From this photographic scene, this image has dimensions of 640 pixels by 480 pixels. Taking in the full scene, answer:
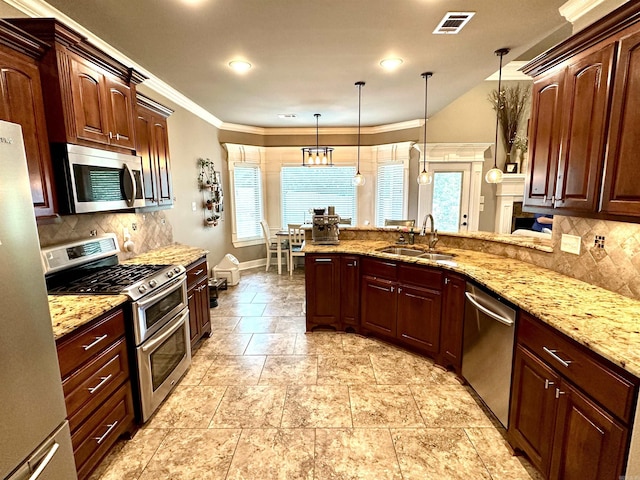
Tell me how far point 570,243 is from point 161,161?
3625 millimetres

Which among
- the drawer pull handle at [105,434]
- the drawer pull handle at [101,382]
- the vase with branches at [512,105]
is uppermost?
the vase with branches at [512,105]

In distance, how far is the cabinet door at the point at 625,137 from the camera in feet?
4.91

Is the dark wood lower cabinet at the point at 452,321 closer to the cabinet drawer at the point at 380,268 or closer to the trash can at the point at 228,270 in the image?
the cabinet drawer at the point at 380,268

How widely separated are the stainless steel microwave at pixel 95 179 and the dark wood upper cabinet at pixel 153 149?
330 mm

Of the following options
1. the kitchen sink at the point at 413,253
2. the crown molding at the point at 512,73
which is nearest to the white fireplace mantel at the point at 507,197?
the crown molding at the point at 512,73

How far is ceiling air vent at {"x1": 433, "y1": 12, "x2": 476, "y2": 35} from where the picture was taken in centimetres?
222

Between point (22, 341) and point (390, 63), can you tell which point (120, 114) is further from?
point (390, 63)

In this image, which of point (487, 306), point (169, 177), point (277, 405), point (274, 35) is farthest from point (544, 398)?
point (169, 177)

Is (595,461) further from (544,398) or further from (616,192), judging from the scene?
(616,192)

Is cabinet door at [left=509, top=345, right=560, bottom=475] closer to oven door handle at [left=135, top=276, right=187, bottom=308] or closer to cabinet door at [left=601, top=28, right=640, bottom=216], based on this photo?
cabinet door at [left=601, top=28, right=640, bottom=216]

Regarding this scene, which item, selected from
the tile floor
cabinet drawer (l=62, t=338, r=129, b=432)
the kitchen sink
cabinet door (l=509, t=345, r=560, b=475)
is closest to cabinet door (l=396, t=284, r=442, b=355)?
the tile floor

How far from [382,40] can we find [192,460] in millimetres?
3318

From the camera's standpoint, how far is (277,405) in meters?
2.31

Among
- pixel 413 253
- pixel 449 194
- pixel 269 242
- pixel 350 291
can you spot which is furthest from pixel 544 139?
pixel 269 242
